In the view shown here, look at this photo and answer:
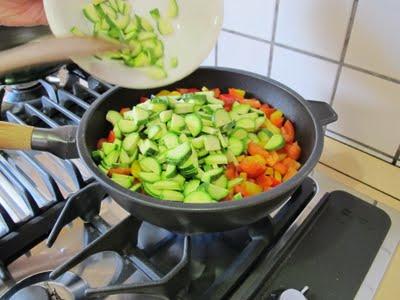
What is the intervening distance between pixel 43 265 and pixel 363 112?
0.46m

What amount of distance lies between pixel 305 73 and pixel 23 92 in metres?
0.49

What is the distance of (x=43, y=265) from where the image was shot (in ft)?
1.49

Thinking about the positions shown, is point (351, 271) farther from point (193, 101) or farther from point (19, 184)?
point (19, 184)

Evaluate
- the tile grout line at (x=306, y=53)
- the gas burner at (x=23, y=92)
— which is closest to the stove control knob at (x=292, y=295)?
the tile grout line at (x=306, y=53)

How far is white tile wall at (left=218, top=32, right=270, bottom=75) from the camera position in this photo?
2.10 feet

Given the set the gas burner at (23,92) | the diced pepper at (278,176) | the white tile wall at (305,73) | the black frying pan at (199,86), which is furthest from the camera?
the gas burner at (23,92)

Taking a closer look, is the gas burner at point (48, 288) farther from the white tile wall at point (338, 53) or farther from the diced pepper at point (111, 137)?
the white tile wall at point (338, 53)

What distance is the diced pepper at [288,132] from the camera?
0.51 meters

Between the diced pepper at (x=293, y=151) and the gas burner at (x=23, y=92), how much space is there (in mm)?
464

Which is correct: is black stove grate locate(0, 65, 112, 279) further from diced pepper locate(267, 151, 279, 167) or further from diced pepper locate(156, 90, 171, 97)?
diced pepper locate(267, 151, 279, 167)

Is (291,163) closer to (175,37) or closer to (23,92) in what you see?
(175,37)

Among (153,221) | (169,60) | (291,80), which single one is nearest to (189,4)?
(169,60)

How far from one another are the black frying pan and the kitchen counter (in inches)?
5.1

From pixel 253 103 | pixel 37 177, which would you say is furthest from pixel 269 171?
pixel 37 177
